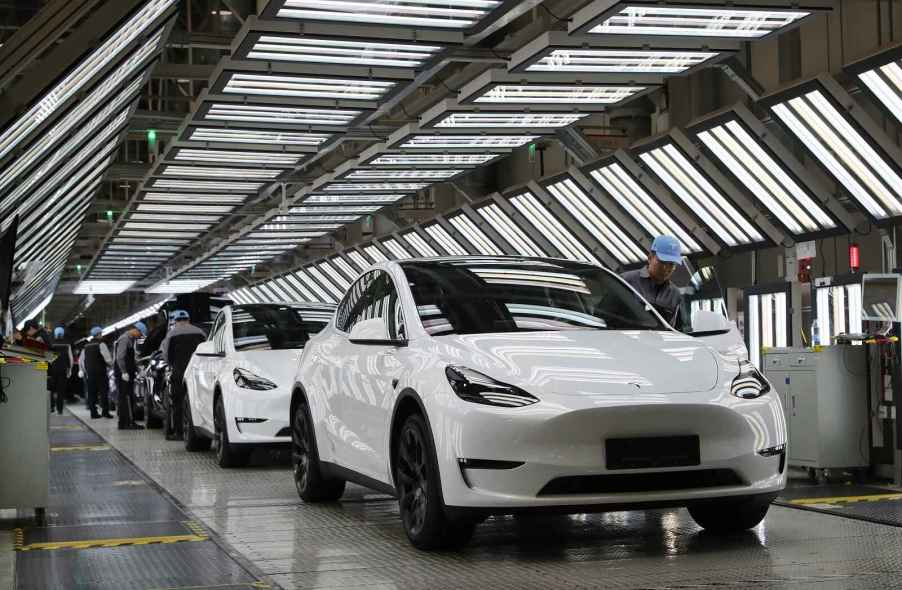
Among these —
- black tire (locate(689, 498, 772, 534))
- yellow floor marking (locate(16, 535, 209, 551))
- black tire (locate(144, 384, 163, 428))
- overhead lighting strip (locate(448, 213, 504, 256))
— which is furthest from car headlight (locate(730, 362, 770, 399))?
overhead lighting strip (locate(448, 213, 504, 256))

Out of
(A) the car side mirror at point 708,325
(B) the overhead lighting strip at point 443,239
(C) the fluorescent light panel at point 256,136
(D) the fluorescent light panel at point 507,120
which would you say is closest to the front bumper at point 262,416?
(A) the car side mirror at point 708,325

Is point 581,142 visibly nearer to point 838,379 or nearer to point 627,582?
point 838,379

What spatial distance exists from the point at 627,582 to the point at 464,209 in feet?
80.6

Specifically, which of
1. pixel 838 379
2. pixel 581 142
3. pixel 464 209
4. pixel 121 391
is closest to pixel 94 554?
pixel 838 379

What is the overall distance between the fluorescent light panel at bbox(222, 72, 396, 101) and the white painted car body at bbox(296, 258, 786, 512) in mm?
7810

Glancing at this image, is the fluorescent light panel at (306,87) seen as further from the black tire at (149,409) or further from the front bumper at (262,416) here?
the black tire at (149,409)

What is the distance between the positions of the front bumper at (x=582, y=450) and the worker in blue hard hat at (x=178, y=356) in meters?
10.2

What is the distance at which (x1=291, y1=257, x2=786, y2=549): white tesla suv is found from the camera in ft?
19.2

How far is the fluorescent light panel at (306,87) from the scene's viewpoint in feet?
46.1

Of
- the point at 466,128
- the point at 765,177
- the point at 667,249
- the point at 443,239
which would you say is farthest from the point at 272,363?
the point at 443,239

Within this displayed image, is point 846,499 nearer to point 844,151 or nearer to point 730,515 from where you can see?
point 730,515

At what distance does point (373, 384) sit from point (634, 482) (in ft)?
5.85

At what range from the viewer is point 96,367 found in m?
23.0

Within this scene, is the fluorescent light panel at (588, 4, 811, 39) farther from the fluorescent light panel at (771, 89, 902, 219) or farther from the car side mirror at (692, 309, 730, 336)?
the car side mirror at (692, 309, 730, 336)
